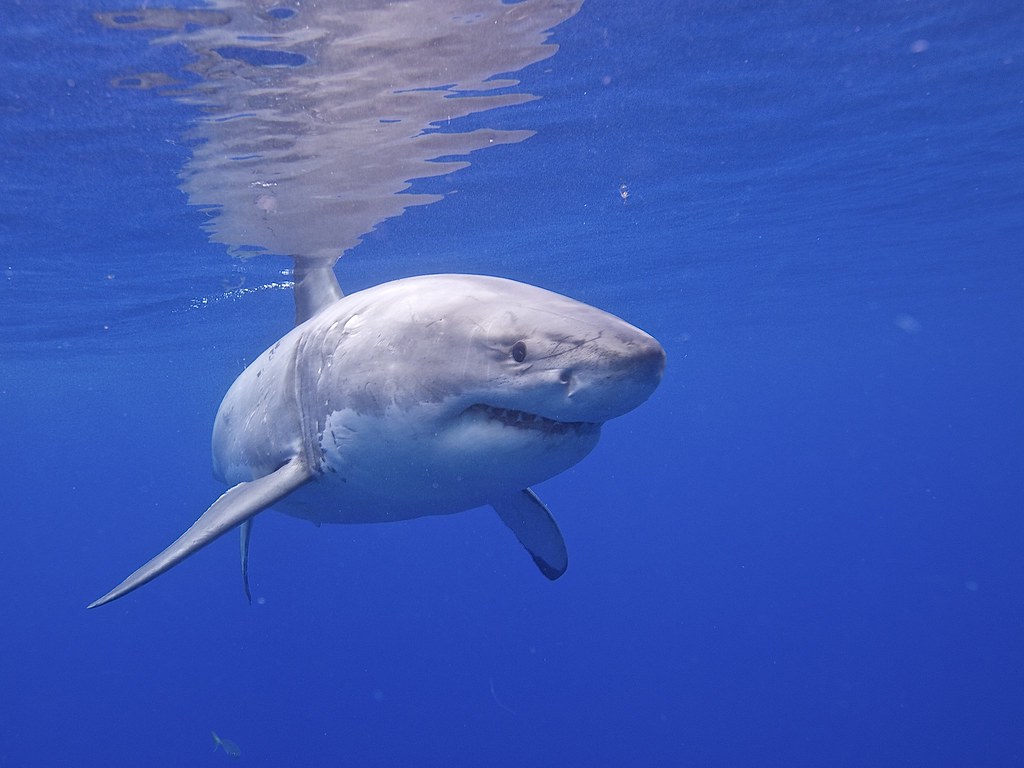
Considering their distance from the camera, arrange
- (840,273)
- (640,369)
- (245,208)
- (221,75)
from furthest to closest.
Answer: (840,273) < (245,208) < (221,75) < (640,369)

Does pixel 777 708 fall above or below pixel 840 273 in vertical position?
below

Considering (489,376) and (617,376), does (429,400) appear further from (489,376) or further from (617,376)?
(617,376)

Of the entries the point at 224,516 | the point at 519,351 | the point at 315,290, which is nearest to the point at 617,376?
the point at 519,351

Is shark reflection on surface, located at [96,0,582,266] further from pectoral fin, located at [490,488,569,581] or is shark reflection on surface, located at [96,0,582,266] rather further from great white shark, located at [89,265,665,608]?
great white shark, located at [89,265,665,608]

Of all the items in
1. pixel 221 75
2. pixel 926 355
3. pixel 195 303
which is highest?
pixel 221 75

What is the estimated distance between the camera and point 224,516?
13.1ft

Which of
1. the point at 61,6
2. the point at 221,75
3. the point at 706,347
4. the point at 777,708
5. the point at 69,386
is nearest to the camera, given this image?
the point at 61,6

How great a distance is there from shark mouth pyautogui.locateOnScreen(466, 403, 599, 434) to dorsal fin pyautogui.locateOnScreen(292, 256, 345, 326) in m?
4.37

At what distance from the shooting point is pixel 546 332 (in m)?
2.97

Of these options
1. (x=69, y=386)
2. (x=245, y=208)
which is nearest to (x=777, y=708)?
(x=245, y=208)

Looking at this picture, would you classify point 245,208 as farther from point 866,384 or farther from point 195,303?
point 866,384

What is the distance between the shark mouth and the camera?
3.21 metres

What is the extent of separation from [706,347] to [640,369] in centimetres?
4580

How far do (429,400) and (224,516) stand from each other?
1491 millimetres
